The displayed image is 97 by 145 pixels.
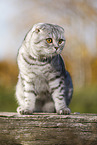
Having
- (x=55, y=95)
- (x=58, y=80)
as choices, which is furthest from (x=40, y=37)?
(x=55, y=95)

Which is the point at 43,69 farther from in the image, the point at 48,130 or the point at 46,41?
the point at 48,130

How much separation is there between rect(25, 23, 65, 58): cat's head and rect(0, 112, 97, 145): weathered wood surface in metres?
0.46

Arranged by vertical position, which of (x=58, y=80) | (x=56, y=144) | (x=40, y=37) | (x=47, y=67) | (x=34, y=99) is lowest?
(x=56, y=144)

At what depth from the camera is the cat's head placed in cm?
151

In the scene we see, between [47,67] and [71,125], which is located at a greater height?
[47,67]

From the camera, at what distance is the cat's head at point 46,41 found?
4.94ft

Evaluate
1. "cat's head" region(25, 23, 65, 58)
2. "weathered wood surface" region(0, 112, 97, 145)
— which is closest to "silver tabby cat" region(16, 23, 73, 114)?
"cat's head" region(25, 23, 65, 58)

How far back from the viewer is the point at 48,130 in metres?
1.36

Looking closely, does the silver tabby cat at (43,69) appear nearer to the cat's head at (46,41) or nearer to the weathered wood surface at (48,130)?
the cat's head at (46,41)

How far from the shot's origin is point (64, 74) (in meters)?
1.76

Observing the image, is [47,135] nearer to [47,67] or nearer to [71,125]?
[71,125]

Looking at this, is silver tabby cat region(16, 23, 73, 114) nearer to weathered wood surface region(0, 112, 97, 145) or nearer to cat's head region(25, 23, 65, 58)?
cat's head region(25, 23, 65, 58)

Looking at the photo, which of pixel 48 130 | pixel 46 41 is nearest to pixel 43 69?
pixel 46 41

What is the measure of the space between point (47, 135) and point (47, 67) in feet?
1.66
